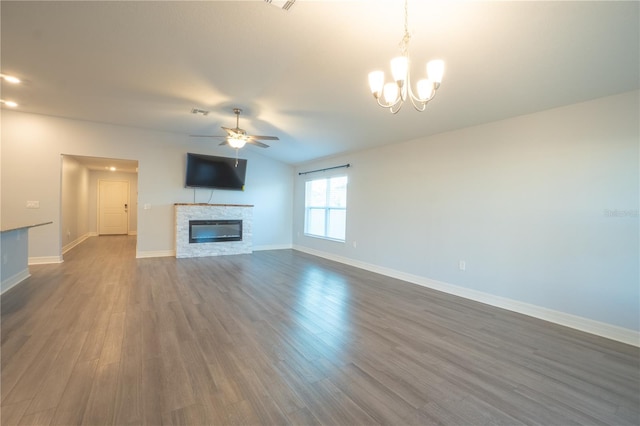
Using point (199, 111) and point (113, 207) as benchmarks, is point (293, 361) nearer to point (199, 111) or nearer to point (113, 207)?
point (199, 111)

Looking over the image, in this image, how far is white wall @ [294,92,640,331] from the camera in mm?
2898

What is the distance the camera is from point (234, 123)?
18.5 feet

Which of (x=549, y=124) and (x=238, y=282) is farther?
(x=238, y=282)

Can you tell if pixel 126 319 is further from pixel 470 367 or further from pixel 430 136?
pixel 430 136

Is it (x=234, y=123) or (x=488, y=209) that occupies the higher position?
(x=234, y=123)

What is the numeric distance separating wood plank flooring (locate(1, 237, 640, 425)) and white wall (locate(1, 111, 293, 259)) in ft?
7.38

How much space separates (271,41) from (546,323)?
4305 millimetres

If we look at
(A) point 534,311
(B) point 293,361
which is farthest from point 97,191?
(A) point 534,311

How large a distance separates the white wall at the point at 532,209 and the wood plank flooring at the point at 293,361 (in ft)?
1.47

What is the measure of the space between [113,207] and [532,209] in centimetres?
1217

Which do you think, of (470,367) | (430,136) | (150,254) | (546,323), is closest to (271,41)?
(430,136)

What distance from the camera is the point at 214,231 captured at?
694 cm

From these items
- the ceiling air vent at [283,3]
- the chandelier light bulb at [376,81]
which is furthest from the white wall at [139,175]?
the chandelier light bulb at [376,81]

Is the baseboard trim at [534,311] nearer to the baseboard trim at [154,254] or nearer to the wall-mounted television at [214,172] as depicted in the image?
the wall-mounted television at [214,172]
